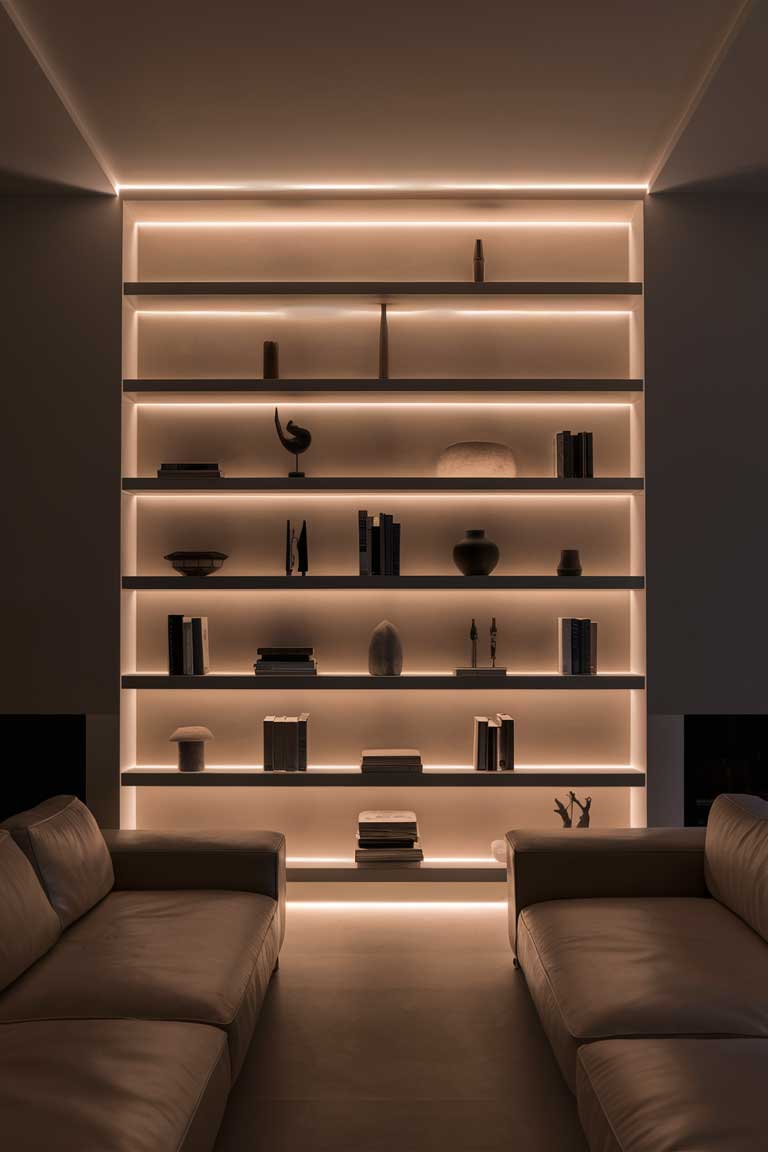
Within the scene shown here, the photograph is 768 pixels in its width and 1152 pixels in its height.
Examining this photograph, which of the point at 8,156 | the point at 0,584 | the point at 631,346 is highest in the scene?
the point at 8,156

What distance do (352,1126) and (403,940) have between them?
4.21 feet

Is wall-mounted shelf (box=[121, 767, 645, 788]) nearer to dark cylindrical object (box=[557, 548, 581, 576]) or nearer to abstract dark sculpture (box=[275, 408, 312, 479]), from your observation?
dark cylindrical object (box=[557, 548, 581, 576])

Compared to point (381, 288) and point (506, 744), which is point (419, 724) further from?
point (381, 288)

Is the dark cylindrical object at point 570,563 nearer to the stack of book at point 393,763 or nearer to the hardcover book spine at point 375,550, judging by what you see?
the hardcover book spine at point 375,550

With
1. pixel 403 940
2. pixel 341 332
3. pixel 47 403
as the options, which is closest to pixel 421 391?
pixel 341 332

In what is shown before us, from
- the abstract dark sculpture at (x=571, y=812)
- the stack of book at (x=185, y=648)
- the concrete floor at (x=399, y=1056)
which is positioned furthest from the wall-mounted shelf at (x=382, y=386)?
the concrete floor at (x=399, y=1056)

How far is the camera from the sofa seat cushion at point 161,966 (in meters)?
2.00

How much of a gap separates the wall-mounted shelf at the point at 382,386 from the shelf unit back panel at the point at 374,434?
187 mm

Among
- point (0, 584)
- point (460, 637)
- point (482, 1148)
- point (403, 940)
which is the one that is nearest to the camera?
point (482, 1148)

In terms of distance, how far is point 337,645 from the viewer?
3.95 meters

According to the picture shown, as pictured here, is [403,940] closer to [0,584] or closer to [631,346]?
[0,584]

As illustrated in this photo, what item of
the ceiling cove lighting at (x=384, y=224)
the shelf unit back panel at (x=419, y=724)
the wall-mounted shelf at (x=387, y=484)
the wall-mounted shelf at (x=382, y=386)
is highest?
the ceiling cove lighting at (x=384, y=224)

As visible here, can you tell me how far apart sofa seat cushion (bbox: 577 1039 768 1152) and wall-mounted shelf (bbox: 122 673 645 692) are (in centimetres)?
193

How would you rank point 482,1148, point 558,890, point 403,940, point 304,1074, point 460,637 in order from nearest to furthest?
point 482,1148 → point 304,1074 → point 558,890 → point 403,940 → point 460,637
